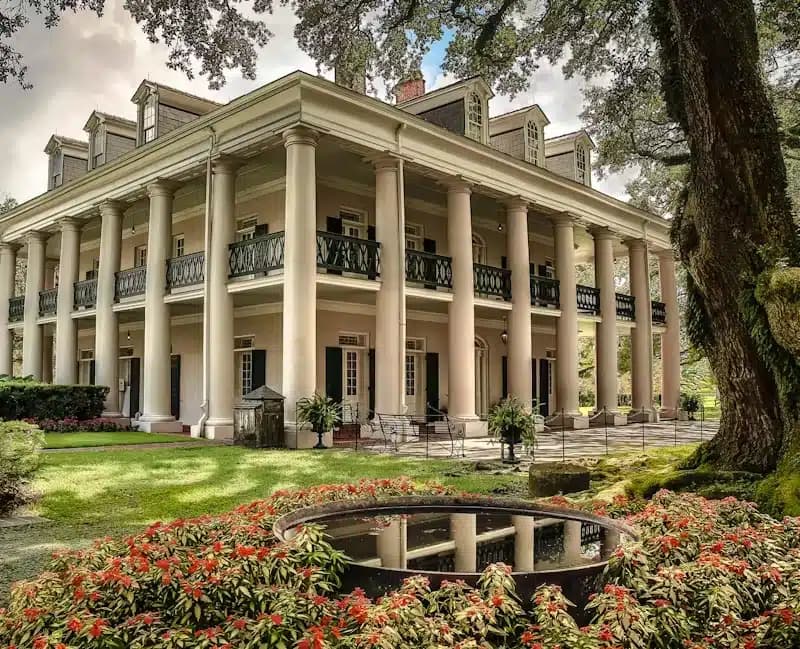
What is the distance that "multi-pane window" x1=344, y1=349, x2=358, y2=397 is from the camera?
20.3m

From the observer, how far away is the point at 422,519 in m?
5.16

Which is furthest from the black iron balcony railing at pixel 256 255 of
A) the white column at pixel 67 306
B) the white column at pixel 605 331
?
the white column at pixel 605 331

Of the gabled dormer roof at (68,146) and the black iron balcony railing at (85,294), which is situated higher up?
the gabled dormer roof at (68,146)

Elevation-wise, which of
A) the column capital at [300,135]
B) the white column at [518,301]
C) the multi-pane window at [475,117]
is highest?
the multi-pane window at [475,117]

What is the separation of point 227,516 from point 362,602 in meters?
2.16

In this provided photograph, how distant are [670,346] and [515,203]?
11220 mm

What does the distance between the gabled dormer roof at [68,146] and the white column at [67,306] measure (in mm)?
3585

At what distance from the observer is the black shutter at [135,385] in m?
24.8

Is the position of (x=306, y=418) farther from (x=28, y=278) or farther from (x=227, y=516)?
(x=28, y=278)

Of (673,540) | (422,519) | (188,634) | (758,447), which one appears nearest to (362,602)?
(188,634)

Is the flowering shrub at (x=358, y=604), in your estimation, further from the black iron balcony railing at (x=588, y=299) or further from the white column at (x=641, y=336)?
the white column at (x=641, y=336)

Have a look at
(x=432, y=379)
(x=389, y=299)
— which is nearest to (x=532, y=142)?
(x=432, y=379)

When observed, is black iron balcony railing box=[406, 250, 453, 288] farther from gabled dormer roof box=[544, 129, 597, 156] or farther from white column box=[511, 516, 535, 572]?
white column box=[511, 516, 535, 572]

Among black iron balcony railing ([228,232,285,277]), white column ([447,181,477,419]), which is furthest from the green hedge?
white column ([447,181,477,419])
